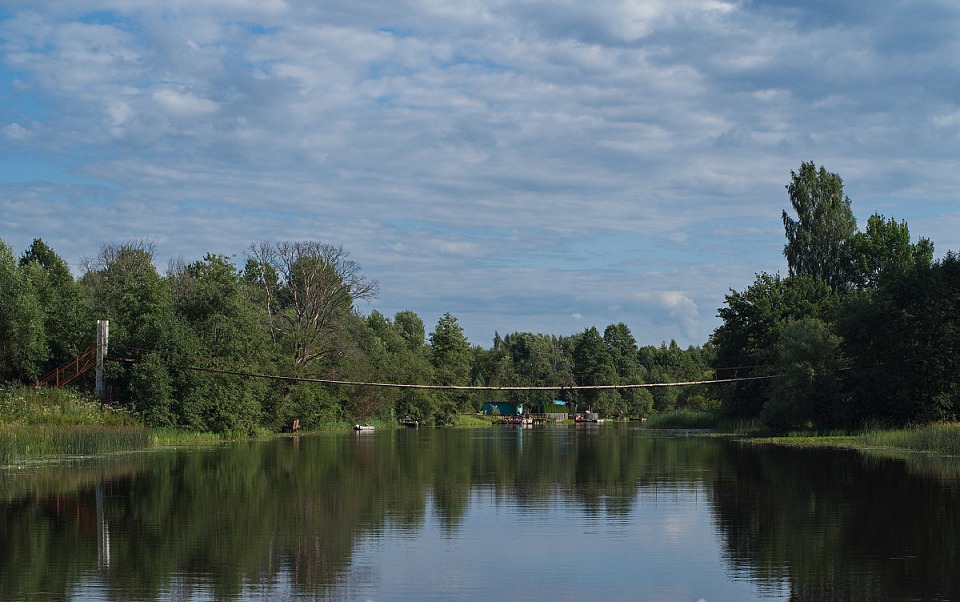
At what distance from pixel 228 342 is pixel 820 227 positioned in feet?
159

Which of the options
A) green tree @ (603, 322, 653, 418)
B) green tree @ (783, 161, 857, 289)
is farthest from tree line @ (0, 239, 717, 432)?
green tree @ (783, 161, 857, 289)

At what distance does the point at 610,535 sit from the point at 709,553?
2.35 meters

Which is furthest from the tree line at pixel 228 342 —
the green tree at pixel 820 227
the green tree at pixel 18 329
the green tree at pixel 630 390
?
the green tree at pixel 820 227

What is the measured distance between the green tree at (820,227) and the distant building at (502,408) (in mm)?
80054

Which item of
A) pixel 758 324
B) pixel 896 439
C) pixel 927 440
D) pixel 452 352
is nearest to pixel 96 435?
pixel 927 440

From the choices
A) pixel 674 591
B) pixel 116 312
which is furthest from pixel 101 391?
pixel 674 591

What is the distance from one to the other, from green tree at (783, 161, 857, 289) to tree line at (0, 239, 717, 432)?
19.0 m

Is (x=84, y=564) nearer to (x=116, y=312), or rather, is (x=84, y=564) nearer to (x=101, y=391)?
(x=101, y=391)

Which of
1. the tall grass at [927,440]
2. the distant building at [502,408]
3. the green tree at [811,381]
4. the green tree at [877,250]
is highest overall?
the green tree at [877,250]

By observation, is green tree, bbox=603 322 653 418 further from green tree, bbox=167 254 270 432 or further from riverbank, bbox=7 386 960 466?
riverbank, bbox=7 386 960 466

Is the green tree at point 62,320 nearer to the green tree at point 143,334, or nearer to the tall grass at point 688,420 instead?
the green tree at point 143,334

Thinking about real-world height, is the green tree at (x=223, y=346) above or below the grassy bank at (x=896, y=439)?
above

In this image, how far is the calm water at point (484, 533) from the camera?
12969 millimetres

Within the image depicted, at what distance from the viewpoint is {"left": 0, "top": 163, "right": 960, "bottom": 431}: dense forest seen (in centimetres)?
4912
